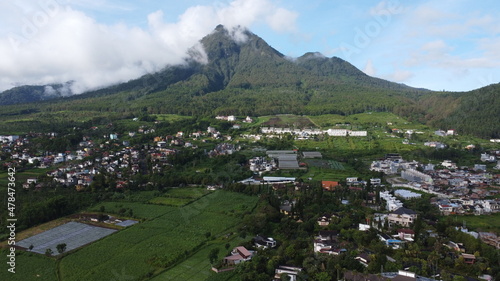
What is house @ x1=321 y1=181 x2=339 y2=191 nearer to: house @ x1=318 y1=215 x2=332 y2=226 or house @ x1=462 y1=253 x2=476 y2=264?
house @ x1=318 y1=215 x2=332 y2=226

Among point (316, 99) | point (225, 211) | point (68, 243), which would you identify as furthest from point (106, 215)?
point (316, 99)

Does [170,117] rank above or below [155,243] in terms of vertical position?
above

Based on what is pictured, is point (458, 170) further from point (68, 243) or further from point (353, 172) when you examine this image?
point (68, 243)

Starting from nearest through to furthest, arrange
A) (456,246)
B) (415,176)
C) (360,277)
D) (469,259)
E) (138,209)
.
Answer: (360,277) < (469,259) < (456,246) < (138,209) < (415,176)

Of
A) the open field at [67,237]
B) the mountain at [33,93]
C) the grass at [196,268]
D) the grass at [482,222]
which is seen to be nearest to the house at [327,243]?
the grass at [196,268]

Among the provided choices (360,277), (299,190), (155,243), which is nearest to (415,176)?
(299,190)

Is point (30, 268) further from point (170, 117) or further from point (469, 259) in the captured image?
point (170, 117)

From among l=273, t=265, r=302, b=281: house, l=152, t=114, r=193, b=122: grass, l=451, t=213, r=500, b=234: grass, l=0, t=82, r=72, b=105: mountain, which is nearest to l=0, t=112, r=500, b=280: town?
l=273, t=265, r=302, b=281: house

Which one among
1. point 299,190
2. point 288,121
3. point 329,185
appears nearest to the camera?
point 299,190
